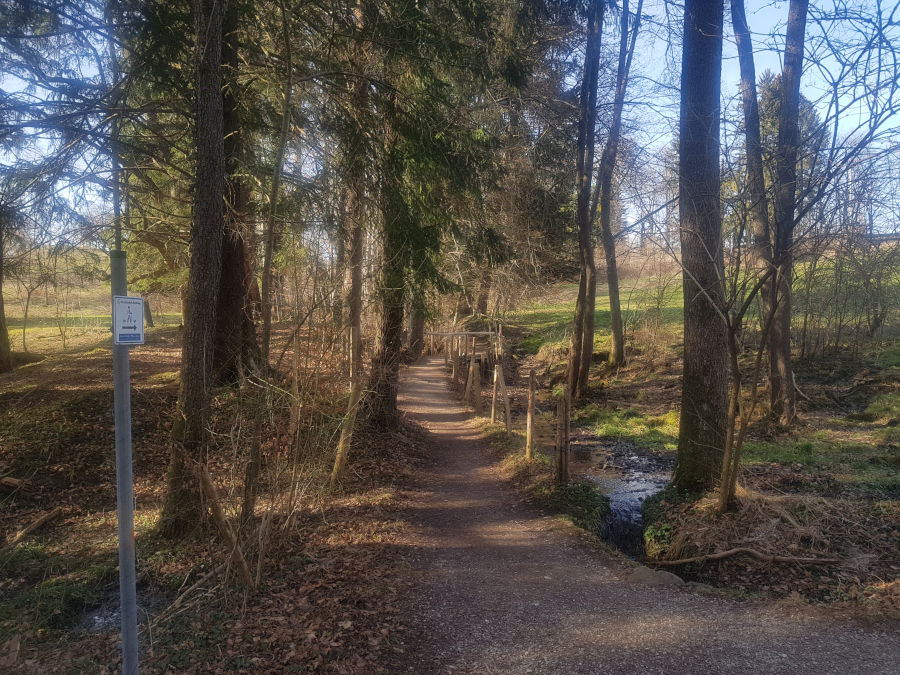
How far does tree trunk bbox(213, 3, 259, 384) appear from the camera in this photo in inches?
305

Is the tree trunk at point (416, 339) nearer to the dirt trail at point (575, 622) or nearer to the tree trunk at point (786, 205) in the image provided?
the tree trunk at point (786, 205)

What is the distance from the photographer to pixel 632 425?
1526 centimetres

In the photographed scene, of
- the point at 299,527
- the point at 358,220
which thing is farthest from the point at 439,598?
the point at 358,220

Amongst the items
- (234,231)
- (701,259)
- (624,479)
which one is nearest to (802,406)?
(624,479)

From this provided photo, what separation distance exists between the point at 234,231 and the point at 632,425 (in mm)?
11306

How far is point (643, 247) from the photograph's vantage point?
910 cm

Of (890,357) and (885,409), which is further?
(890,357)

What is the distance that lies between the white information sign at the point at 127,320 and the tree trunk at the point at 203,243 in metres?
3.43

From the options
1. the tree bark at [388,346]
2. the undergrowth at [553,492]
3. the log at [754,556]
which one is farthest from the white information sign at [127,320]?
the undergrowth at [553,492]

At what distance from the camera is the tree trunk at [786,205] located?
20.3ft

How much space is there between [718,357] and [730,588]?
10.7 ft

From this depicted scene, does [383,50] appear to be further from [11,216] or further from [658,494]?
[658,494]

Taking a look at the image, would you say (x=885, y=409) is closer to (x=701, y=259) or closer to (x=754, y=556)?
(x=701, y=259)

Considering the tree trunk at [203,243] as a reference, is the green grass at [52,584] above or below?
below
